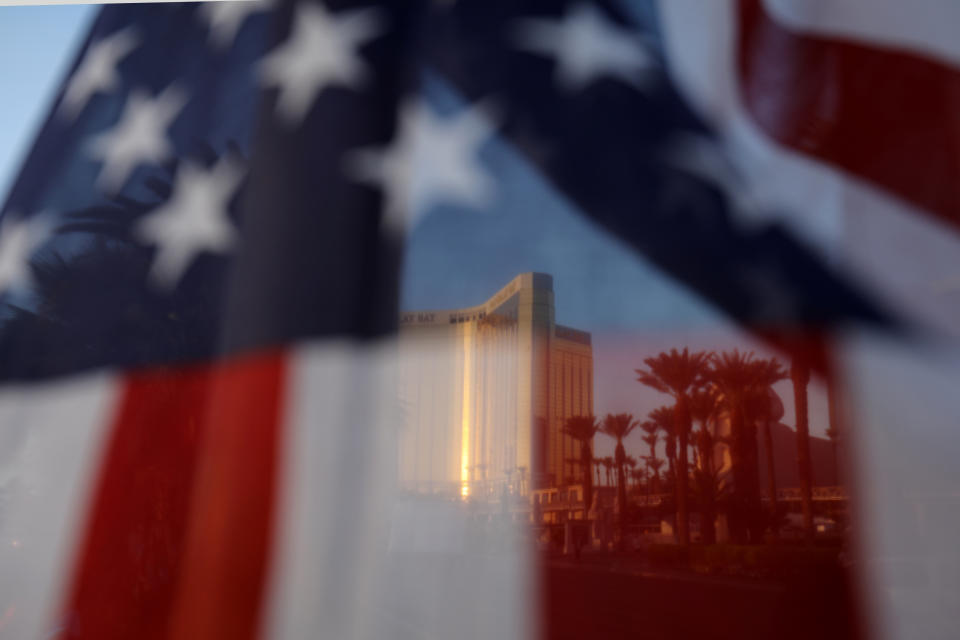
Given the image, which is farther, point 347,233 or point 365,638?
point 347,233

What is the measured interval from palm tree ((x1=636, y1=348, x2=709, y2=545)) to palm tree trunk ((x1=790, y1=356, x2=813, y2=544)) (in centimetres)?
13

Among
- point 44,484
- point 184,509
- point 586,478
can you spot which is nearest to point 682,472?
point 586,478

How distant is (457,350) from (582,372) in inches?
8.2

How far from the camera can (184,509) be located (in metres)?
1.22

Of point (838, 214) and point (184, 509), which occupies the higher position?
point (838, 214)

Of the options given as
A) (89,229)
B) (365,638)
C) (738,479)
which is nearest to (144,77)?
(89,229)

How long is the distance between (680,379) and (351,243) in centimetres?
57

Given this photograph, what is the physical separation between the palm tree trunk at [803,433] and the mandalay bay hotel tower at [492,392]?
0.98 feet

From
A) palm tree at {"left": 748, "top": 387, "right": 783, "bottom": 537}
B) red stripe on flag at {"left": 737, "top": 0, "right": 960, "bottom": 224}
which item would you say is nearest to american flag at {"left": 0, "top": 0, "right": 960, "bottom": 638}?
red stripe on flag at {"left": 737, "top": 0, "right": 960, "bottom": 224}

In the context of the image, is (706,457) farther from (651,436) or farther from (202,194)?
(202,194)

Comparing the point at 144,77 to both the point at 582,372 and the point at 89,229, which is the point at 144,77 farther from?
the point at 582,372

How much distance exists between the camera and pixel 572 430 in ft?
3.78

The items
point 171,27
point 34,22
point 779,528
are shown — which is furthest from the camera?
point 34,22

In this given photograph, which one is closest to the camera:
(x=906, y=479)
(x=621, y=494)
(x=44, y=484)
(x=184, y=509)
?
(x=906, y=479)
